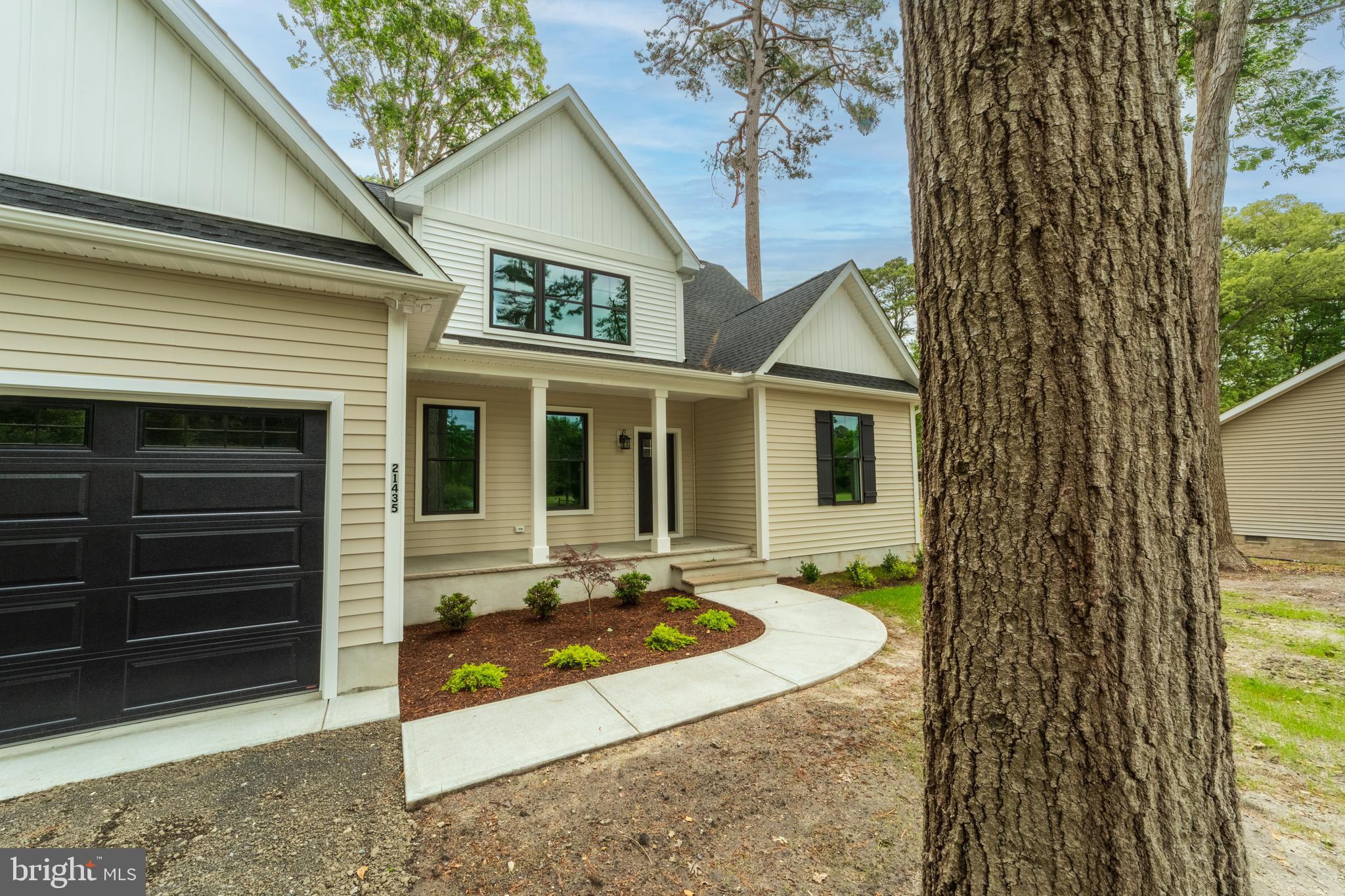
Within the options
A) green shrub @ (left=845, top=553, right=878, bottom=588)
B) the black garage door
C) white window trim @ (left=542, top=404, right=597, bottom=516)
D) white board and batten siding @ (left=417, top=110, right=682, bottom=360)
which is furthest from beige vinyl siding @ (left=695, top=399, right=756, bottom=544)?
the black garage door

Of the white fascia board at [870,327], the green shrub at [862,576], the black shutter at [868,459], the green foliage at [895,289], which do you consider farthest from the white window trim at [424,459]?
the green foliage at [895,289]

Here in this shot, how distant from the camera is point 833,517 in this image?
8.83 m

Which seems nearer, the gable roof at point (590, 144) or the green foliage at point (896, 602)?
the green foliage at point (896, 602)

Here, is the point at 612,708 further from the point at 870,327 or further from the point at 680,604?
the point at 870,327

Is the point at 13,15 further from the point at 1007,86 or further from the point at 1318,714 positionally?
the point at 1318,714

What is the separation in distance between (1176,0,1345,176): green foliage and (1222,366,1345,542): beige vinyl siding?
502 centimetres

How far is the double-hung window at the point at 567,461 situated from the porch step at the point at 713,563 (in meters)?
1.90

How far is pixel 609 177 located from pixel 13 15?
6.01 m

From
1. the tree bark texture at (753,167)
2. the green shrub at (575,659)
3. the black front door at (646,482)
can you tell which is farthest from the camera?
the tree bark texture at (753,167)

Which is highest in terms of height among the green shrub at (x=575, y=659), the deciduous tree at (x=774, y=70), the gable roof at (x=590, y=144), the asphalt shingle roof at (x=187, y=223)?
the deciduous tree at (x=774, y=70)

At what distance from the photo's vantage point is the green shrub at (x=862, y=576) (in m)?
7.75

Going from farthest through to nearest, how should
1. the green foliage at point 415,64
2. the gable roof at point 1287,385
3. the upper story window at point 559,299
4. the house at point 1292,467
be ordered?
1. the green foliage at point 415,64
2. the house at point 1292,467
3. the gable roof at point 1287,385
4. the upper story window at point 559,299

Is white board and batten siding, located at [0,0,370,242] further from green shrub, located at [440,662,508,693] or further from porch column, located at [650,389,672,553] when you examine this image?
porch column, located at [650,389,672,553]

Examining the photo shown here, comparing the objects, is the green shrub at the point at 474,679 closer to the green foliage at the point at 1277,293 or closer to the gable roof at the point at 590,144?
the gable roof at the point at 590,144
